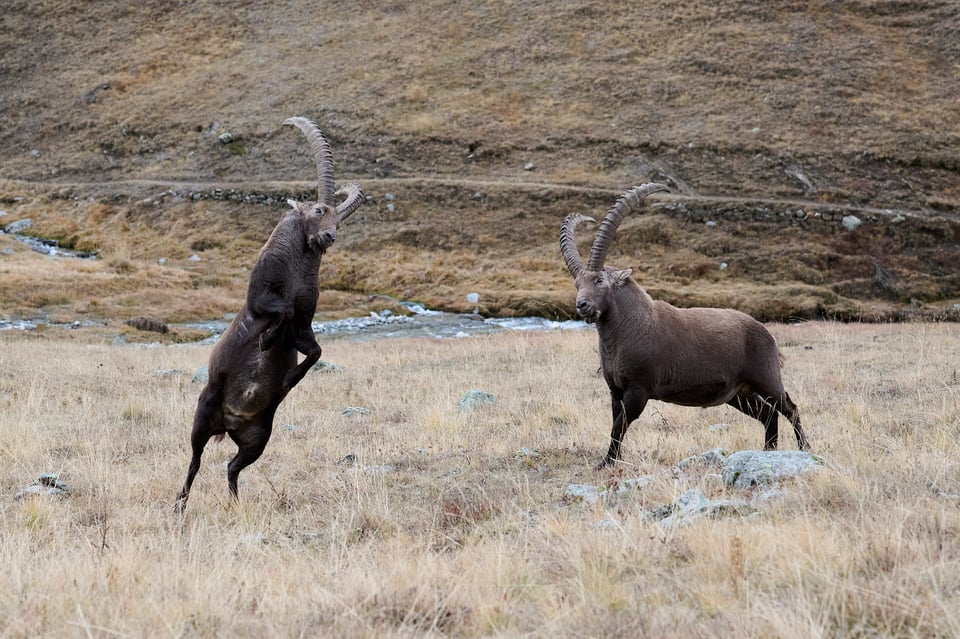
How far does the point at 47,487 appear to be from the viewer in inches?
325

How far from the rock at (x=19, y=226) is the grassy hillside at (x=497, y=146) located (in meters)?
0.76

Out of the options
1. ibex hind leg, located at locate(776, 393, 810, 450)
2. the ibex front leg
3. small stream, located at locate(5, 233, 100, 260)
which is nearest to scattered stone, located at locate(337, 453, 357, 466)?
the ibex front leg

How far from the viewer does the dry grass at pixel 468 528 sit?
4383 millimetres

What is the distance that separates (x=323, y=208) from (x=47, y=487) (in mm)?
3458

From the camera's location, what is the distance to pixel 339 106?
190 ft

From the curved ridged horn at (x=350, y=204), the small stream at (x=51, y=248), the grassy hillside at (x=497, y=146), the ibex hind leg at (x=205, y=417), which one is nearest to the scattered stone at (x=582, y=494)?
the curved ridged horn at (x=350, y=204)

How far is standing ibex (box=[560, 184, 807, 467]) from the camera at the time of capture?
369 inches

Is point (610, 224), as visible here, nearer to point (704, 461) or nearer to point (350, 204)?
point (704, 461)

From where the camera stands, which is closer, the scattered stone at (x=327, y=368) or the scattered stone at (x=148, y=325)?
the scattered stone at (x=327, y=368)

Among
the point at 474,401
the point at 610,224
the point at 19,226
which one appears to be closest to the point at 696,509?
the point at 610,224

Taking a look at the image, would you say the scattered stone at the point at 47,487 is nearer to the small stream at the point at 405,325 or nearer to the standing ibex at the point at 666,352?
the standing ibex at the point at 666,352

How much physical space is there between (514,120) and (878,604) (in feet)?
175

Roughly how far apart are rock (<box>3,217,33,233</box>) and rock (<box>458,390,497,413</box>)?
145 feet

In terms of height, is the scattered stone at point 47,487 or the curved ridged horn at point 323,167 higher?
the curved ridged horn at point 323,167
